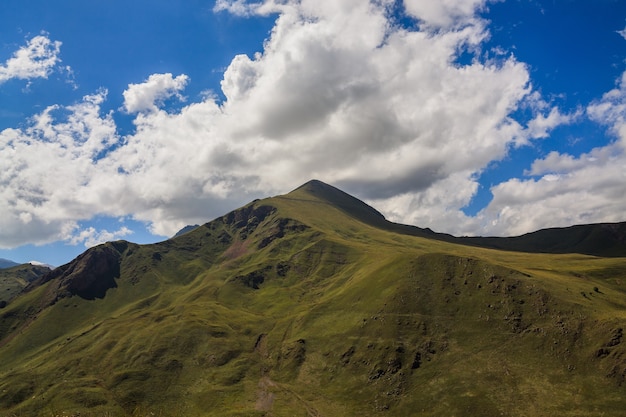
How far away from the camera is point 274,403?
17962 centimetres

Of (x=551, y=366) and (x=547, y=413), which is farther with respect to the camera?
(x=551, y=366)

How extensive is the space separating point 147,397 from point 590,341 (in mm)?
189059

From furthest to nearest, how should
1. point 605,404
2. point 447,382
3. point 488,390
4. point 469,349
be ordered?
point 469,349
point 447,382
point 488,390
point 605,404

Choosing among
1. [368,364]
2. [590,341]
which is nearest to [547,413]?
[590,341]

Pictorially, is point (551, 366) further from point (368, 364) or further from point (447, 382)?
point (368, 364)

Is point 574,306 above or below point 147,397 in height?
above

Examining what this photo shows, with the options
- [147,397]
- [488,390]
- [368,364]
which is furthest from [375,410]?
[147,397]

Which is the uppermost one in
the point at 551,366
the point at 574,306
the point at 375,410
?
the point at 574,306

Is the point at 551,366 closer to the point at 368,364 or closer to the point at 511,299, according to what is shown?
the point at 511,299

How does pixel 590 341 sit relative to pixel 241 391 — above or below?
above

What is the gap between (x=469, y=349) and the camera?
177 m

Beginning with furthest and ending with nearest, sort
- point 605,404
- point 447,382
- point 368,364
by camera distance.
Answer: point 368,364, point 447,382, point 605,404

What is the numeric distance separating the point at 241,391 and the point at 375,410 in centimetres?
6752

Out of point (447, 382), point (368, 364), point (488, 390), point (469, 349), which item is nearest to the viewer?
point (488, 390)
